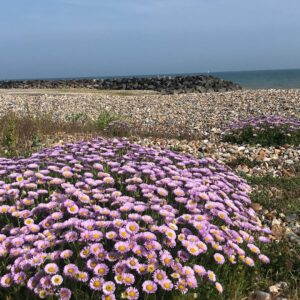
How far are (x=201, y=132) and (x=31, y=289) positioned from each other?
30.4ft

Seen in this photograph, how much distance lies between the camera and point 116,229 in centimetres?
337

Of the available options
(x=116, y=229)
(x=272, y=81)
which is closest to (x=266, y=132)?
(x=116, y=229)

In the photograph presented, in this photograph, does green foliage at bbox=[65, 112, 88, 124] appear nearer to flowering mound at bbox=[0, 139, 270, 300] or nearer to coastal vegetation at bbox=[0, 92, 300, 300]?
coastal vegetation at bbox=[0, 92, 300, 300]

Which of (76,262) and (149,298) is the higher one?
(76,262)

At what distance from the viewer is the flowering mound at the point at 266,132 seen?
9.48 m

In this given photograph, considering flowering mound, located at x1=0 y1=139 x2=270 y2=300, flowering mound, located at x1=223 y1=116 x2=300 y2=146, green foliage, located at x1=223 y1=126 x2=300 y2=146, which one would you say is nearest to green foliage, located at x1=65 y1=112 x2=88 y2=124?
flowering mound, located at x1=223 y1=116 x2=300 y2=146

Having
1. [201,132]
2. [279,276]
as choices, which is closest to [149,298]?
[279,276]

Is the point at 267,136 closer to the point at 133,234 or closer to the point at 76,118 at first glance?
the point at 76,118

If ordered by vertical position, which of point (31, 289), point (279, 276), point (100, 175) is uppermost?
point (100, 175)

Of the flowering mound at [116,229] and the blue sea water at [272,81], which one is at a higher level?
the blue sea water at [272,81]

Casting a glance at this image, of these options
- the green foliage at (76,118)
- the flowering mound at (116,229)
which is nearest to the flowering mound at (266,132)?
the green foliage at (76,118)

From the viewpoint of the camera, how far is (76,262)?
123 inches

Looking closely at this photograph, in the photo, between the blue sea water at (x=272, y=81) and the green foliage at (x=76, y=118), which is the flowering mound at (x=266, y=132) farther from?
the blue sea water at (x=272, y=81)

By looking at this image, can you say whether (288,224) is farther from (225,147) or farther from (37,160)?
(225,147)
